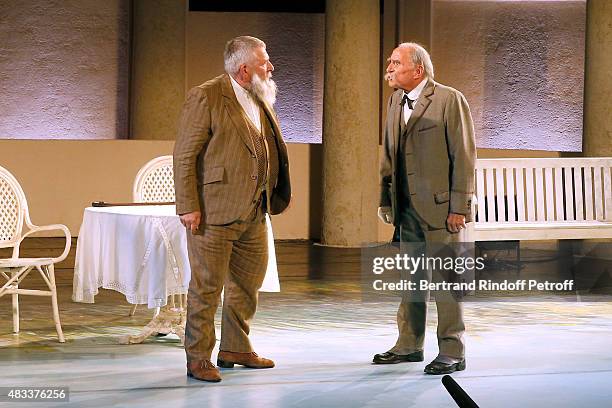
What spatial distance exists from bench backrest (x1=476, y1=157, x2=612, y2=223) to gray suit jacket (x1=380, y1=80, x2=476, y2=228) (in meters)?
A: 2.79

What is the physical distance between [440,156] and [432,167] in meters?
0.06

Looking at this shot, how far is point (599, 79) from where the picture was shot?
33.4ft

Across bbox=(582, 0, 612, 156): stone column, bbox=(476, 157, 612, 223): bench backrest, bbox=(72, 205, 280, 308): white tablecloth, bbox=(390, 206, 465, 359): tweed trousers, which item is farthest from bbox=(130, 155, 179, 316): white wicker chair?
bbox=(582, 0, 612, 156): stone column

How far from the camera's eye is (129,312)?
23.3 feet

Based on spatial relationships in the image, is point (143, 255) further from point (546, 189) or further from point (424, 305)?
point (546, 189)

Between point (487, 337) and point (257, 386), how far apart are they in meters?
1.78

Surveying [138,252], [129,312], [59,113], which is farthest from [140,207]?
[59,113]

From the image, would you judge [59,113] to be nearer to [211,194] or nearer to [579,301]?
[579,301]

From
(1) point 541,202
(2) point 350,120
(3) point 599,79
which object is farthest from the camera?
(2) point 350,120

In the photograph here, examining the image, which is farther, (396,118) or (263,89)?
(396,118)

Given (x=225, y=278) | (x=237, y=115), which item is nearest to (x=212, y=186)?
(x=237, y=115)

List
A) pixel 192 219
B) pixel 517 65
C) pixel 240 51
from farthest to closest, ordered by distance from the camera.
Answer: pixel 517 65
pixel 240 51
pixel 192 219

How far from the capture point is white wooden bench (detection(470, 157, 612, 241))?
7.86 meters

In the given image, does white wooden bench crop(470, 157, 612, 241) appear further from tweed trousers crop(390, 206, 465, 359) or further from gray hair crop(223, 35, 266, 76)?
gray hair crop(223, 35, 266, 76)
